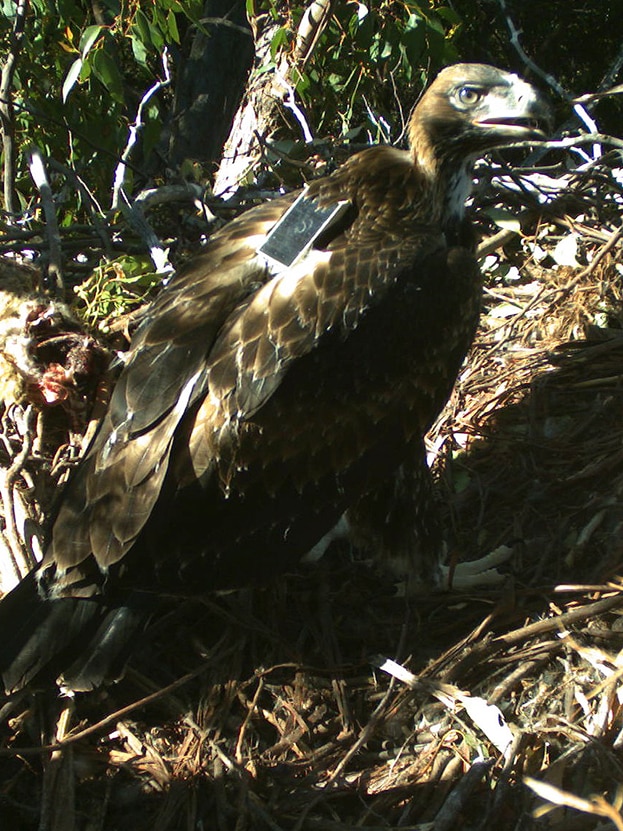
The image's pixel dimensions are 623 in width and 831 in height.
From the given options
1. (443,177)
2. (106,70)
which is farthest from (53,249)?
(443,177)

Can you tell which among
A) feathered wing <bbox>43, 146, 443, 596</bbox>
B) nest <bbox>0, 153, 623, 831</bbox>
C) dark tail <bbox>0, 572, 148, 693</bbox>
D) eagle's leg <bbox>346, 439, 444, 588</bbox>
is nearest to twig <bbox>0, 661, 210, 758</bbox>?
nest <bbox>0, 153, 623, 831</bbox>

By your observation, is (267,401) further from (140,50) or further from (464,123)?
(140,50)

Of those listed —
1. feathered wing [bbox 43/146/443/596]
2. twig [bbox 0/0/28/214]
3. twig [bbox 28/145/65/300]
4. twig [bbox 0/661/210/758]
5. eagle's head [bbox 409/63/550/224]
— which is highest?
twig [bbox 0/0/28/214]

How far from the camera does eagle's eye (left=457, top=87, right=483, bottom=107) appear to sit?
10.2ft

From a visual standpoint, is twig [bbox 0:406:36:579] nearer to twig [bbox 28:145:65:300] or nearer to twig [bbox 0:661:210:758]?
twig [bbox 0:661:210:758]

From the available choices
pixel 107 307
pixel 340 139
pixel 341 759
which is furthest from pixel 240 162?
pixel 341 759

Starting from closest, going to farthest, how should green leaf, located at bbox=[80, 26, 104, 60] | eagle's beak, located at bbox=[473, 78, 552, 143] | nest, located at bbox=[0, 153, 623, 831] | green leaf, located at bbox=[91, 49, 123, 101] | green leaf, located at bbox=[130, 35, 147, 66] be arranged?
1. nest, located at bbox=[0, 153, 623, 831]
2. eagle's beak, located at bbox=[473, 78, 552, 143]
3. green leaf, located at bbox=[80, 26, 104, 60]
4. green leaf, located at bbox=[91, 49, 123, 101]
5. green leaf, located at bbox=[130, 35, 147, 66]

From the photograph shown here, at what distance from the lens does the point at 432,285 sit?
297cm

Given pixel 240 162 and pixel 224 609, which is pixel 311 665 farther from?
pixel 240 162

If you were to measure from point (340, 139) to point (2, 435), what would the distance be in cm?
228

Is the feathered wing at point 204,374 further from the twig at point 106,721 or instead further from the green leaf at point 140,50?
the green leaf at point 140,50

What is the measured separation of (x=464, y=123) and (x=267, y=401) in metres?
1.15

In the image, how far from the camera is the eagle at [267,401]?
280 centimetres

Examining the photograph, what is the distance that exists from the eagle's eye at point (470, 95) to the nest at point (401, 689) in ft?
4.19
